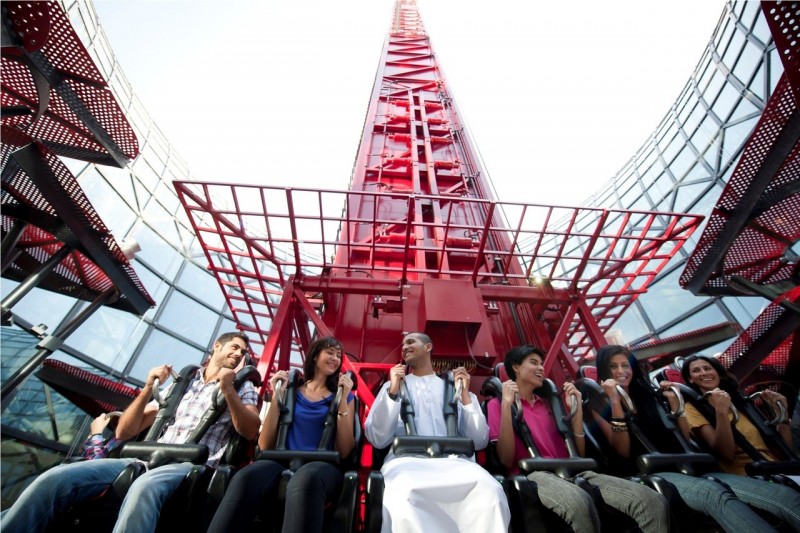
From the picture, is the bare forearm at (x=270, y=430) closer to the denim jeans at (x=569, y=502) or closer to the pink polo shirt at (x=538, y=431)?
the pink polo shirt at (x=538, y=431)

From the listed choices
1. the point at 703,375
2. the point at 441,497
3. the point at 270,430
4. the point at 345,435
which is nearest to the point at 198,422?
the point at 270,430

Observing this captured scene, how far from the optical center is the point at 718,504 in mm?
1751

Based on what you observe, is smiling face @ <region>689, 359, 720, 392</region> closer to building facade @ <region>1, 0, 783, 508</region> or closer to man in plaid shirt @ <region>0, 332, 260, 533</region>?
man in plaid shirt @ <region>0, 332, 260, 533</region>

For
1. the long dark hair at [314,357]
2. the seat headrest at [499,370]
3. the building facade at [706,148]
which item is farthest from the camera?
the building facade at [706,148]

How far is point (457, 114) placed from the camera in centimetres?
1058

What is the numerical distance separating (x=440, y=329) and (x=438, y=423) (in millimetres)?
1816

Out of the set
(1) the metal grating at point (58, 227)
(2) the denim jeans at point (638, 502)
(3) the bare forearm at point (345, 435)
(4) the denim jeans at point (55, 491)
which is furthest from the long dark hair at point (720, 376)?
(1) the metal grating at point (58, 227)

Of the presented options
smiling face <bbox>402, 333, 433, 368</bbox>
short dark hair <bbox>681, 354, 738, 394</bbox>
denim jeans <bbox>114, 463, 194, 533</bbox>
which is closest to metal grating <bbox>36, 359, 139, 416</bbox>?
denim jeans <bbox>114, 463, 194, 533</bbox>

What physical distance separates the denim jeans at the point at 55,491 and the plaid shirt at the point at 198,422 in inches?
19.1

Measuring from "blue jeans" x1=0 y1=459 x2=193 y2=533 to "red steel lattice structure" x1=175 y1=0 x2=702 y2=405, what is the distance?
188 centimetres

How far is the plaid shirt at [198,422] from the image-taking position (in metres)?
2.44

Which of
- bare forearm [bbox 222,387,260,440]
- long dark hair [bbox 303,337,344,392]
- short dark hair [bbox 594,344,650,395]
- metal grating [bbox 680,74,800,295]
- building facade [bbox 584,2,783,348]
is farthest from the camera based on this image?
building facade [bbox 584,2,783,348]

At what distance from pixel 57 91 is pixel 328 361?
12.5 feet

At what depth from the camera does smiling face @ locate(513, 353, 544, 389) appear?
277 centimetres
